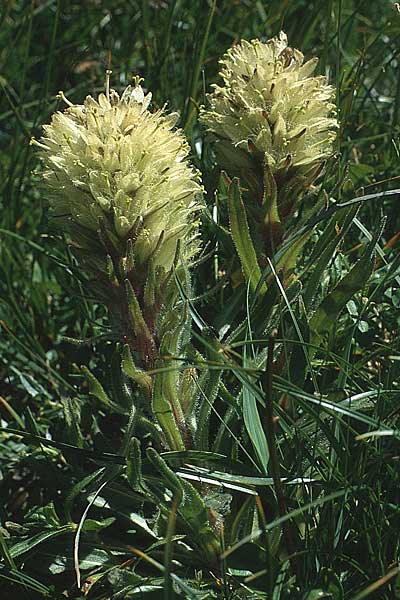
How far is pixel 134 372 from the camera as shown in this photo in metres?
1.51

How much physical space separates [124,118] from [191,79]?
0.84 meters

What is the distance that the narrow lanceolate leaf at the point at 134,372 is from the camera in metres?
1.48

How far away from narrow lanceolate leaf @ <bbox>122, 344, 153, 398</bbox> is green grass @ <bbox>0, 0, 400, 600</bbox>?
0.13ft

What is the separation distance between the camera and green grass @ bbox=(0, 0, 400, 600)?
4.61ft

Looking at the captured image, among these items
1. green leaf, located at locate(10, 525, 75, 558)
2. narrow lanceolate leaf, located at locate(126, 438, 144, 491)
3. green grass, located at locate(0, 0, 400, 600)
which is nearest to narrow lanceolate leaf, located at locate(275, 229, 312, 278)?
green grass, located at locate(0, 0, 400, 600)

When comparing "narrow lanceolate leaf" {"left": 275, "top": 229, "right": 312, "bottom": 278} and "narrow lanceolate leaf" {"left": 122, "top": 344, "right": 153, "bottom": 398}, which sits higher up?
"narrow lanceolate leaf" {"left": 275, "top": 229, "right": 312, "bottom": 278}

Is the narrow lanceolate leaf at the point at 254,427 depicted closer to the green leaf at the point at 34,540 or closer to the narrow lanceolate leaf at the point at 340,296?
the narrow lanceolate leaf at the point at 340,296

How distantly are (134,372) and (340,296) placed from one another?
43 cm

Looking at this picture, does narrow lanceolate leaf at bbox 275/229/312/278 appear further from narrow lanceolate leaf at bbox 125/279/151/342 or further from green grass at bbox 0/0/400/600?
narrow lanceolate leaf at bbox 125/279/151/342


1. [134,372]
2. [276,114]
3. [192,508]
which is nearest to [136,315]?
[134,372]

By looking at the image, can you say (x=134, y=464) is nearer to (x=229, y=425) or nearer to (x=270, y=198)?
(x=229, y=425)

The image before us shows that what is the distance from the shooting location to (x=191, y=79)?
2279mm

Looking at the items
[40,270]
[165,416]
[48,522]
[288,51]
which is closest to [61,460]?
[48,522]

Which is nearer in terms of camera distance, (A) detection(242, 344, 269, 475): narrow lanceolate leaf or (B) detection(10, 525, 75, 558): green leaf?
(A) detection(242, 344, 269, 475): narrow lanceolate leaf
